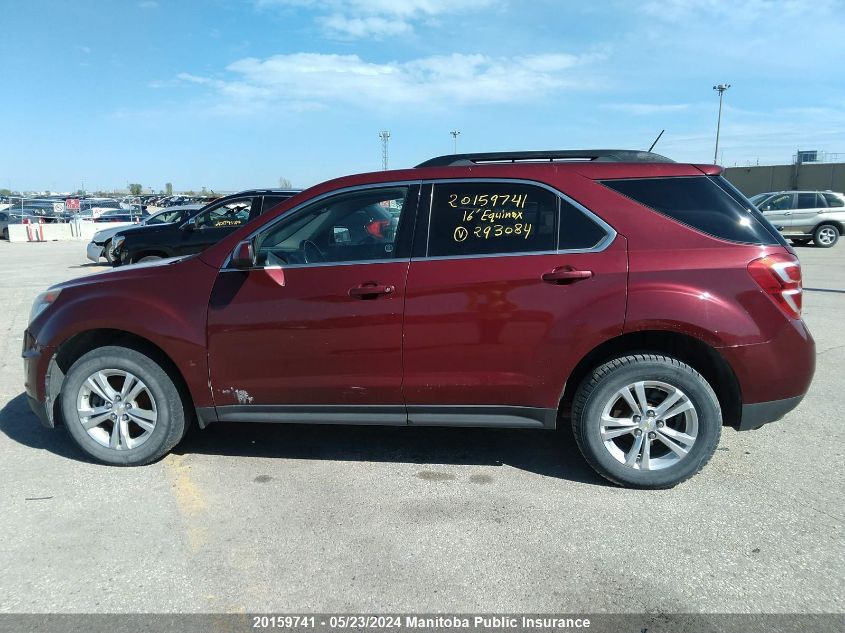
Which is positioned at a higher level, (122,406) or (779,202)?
(779,202)

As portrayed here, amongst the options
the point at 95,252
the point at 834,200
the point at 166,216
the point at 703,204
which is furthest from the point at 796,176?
the point at 703,204

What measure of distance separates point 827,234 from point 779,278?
1918 cm

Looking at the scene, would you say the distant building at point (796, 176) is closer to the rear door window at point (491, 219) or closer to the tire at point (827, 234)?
the tire at point (827, 234)

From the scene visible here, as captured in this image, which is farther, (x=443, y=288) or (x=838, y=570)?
(x=443, y=288)

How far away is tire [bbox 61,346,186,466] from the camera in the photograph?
12.5 feet

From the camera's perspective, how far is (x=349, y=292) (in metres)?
3.54

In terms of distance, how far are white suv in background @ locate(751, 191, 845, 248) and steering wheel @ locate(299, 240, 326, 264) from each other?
19251mm

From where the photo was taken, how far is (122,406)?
12.7 feet

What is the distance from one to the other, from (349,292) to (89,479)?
1.97 meters

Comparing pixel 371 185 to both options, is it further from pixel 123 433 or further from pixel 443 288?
pixel 123 433

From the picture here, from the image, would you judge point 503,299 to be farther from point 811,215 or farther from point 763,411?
point 811,215

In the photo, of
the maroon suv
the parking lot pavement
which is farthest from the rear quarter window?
the parking lot pavement

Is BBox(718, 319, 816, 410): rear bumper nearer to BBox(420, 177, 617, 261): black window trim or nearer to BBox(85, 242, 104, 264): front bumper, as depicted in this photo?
BBox(420, 177, 617, 261): black window trim

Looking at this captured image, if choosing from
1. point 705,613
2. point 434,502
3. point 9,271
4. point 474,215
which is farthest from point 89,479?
point 9,271
